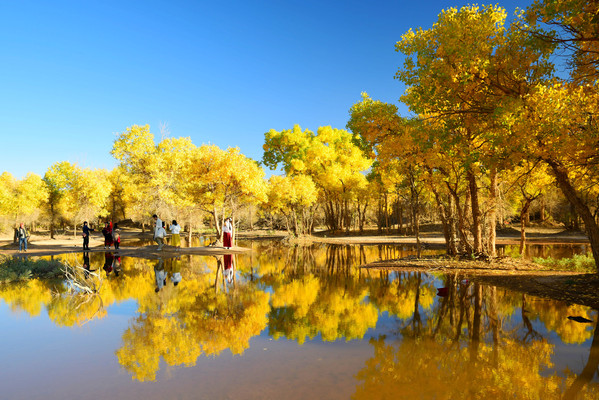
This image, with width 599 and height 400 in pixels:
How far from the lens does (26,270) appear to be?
1454 cm

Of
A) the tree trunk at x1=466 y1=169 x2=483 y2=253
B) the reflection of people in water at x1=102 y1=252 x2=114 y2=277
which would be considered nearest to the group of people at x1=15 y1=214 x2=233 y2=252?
the reflection of people in water at x1=102 y1=252 x2=114 y2=277

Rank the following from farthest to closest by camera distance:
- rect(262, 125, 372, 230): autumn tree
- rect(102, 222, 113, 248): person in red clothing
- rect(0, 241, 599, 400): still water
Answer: rect(262, 125, 372, 230): autumn tree
rect(102, 222, 113, 248): person in red clothing
rect(0, 241, 599, 400): still water

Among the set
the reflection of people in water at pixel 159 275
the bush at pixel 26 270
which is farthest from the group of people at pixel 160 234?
the bush at pixel 26 270

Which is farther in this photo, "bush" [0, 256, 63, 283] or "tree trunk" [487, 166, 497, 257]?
"tree trunk" [487, 166, 497, 257]

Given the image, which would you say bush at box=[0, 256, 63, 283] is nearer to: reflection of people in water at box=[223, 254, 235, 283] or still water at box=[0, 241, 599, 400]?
still water at box=[0, 241, 599, 400]

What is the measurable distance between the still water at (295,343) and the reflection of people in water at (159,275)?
34 centimetres

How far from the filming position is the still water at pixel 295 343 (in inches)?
200

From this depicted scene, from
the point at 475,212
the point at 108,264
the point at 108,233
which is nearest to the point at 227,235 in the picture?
the point at 108,264

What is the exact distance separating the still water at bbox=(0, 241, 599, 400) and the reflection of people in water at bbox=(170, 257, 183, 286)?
1146 mm

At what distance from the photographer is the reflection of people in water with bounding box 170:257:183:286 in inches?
527

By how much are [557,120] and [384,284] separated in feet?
23.3

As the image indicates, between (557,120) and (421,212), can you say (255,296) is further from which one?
(421,212)

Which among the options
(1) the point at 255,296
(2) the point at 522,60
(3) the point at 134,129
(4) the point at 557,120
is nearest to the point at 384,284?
(1) the point at 255,296

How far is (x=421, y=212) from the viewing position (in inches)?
1791
